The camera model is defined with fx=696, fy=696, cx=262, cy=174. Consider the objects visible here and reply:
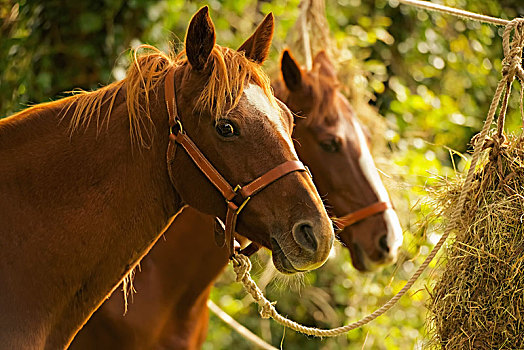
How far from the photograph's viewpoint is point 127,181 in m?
1.90

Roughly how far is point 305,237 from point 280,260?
96 mm

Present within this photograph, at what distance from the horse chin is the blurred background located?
1.84m

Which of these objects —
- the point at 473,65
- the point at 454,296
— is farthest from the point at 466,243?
the point at 473,65

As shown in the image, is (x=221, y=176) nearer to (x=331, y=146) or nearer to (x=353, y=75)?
(x=331, y=146)

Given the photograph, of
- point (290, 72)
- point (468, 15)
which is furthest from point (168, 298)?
point (468, 15)

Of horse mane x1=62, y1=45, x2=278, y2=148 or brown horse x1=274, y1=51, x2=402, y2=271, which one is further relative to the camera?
brown horse x1=274, y1=51, x2=402, y2=271

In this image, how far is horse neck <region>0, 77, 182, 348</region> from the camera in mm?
1821

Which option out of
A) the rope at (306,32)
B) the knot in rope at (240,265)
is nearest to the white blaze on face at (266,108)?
the knot in rope at (240,265)

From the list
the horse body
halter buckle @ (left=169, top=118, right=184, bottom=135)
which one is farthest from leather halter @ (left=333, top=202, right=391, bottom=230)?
halter buckle @ (left=169, top=118, right=184, bottom=135)

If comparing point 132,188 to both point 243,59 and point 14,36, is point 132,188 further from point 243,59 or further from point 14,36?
point 14,36

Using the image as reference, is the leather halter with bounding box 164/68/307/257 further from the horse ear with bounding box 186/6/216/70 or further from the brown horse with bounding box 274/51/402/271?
the brown horse with bounding box 274/51/402/271

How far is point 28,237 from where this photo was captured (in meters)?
1.82

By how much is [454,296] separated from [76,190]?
110 centimetres

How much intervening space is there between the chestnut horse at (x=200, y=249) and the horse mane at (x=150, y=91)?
33.5 inches
